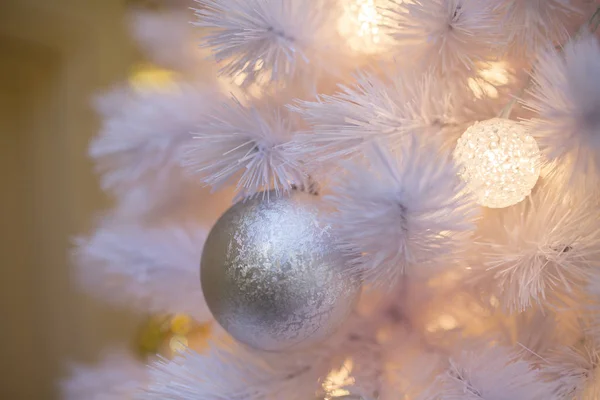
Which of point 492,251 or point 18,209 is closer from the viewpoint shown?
point 492,251

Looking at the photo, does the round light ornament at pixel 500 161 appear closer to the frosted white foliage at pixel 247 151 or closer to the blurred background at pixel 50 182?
the frosted white foliage at pixel 247 151

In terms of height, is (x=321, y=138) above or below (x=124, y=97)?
below

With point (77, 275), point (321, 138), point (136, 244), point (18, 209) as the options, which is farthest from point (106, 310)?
point (321, 138)

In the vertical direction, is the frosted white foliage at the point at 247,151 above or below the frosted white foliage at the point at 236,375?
above

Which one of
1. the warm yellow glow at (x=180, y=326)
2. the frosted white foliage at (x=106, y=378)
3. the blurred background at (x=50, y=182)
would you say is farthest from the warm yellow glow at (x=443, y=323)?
the blurred background at (x=50, y=182)

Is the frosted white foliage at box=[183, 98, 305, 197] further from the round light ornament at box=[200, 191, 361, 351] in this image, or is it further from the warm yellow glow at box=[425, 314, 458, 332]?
the warm yellow glow at box=[425, 314, 458, 332]

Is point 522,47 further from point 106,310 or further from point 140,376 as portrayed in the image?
point 106,310

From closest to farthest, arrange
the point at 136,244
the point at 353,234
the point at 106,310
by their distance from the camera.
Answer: the point at 353,234
the point at 136,244
the point at 106,310

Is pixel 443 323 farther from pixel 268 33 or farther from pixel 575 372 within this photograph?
pixel 268 33
